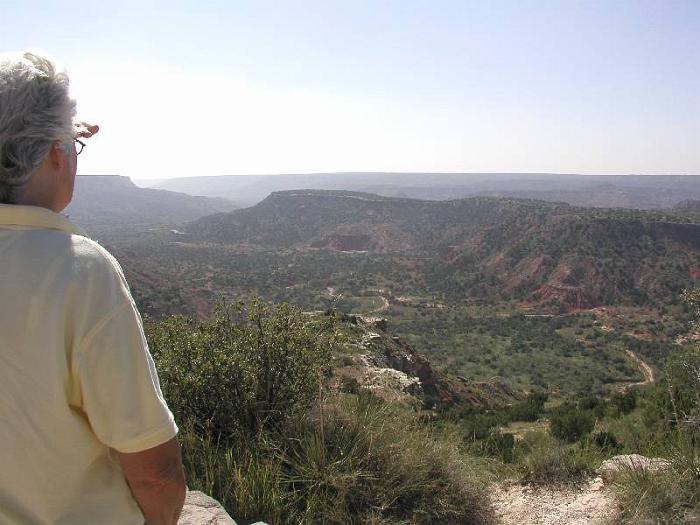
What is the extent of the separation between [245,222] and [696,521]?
112439 millimetres

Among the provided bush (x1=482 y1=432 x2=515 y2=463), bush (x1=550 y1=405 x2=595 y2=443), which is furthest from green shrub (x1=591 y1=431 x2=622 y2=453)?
bush (x1=550 y1=405 x2=595 y2=443)

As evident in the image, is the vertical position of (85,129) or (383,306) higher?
(85,129)

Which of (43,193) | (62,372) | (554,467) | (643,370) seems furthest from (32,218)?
(643,370)

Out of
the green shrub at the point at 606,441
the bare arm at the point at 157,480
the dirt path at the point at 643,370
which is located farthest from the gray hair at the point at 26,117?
the dirt path at the point at 643,370

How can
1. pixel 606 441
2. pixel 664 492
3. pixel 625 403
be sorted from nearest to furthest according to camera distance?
pixel 664 492
pixel 606 441
pixel 625 403

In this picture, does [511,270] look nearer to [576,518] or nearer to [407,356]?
[407,356]

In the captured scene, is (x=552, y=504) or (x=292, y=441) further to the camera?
(x=552, y=504)

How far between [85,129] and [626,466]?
13.4 feet

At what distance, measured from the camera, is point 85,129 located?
1587 millimetres

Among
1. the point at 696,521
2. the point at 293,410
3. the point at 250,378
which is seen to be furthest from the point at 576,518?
the point at 250,378

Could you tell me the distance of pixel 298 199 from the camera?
120 m

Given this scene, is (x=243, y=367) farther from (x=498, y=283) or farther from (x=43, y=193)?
(x=498, y=283)

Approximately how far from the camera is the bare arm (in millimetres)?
1414

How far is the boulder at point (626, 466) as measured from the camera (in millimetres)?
3781
